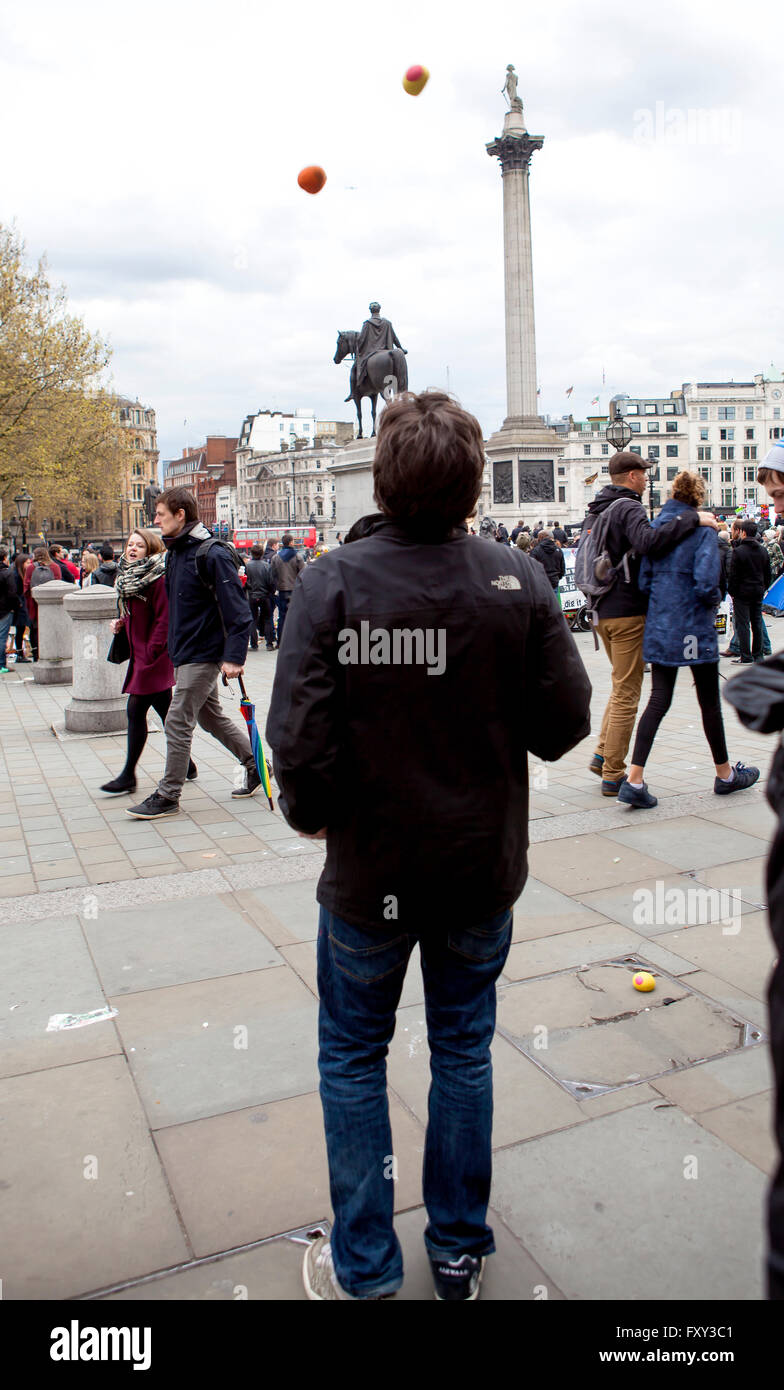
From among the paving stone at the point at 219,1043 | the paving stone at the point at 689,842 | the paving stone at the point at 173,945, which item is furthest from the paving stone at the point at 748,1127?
the paving stone at the point at 689,842

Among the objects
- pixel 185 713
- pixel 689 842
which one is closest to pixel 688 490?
pixel 689 842

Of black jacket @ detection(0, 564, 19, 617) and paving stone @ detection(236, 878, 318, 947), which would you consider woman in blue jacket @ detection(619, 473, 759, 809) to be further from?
black jacket @ detection(0, 564, 19, 617)

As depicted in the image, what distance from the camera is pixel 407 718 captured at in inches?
81.0

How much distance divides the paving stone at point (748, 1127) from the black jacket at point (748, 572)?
11.2 meters

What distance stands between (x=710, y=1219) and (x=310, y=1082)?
50.5 inches

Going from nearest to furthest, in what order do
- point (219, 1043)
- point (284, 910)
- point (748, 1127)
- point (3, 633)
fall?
point (748, 1127) → point (219, 1043) → point (284, 910) → point (3, 633)

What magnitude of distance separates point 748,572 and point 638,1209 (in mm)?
11946

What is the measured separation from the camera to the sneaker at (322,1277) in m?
2.20

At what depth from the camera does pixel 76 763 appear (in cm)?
868

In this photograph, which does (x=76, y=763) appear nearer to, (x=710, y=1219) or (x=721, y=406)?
(x=710, y=1219)

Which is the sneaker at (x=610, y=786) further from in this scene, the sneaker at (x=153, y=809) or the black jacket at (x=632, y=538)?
the sneaker at (x=153, y=809)

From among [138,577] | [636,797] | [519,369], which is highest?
[519,369]

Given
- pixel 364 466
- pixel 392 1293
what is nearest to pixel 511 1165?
pixel 392 1293

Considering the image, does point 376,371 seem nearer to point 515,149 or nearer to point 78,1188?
point 515,149
